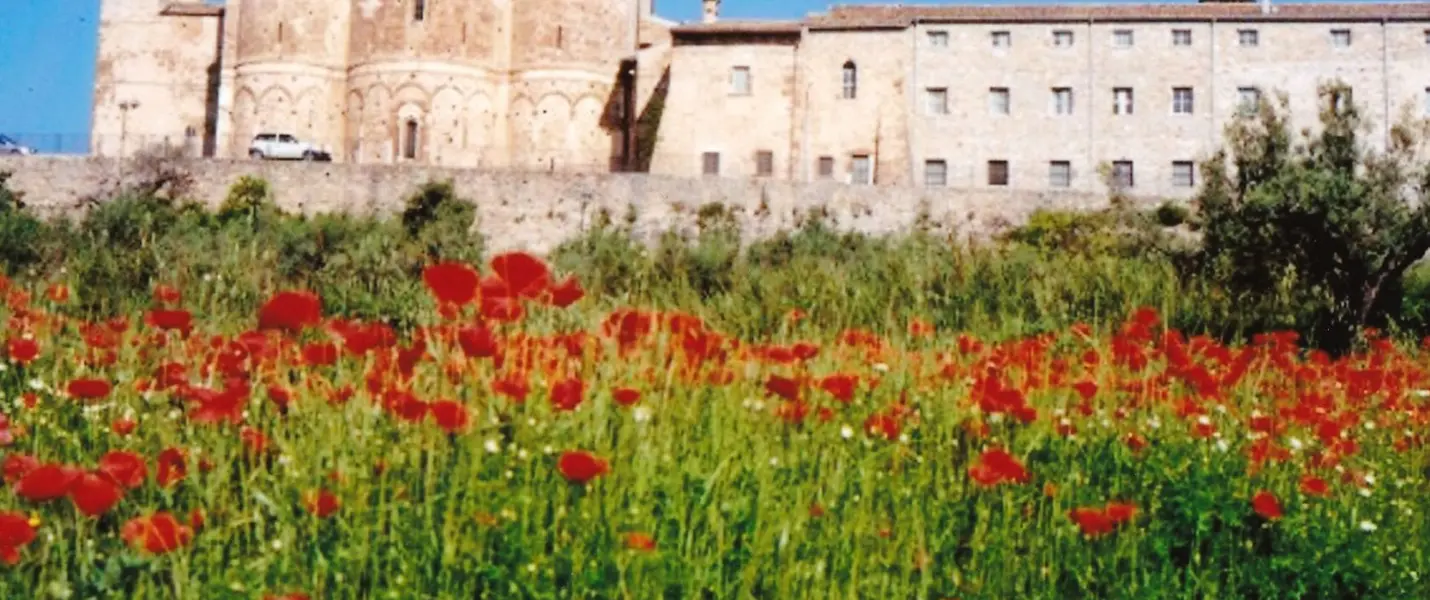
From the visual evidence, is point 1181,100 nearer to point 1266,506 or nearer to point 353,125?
point 353,125

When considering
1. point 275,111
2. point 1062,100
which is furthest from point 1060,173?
point 275,111

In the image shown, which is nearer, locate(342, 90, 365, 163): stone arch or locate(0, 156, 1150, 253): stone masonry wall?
locate(0, 156, 1150, 253): stone masonry wall

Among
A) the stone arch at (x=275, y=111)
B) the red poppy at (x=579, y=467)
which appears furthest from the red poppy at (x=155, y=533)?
the stone arch at (x=275, y=111)

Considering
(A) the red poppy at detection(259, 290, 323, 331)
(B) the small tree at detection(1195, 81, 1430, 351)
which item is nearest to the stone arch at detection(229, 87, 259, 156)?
(B) the small tree at detection(1195, 81, 1430, 351)

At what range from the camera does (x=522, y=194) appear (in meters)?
31.2

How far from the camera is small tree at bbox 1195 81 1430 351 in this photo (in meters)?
14.9

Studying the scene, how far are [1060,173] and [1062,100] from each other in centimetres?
227

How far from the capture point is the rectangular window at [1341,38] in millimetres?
36844

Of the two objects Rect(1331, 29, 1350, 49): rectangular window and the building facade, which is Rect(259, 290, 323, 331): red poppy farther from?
Rect(1331, 29, 1350, 49): rectangular window

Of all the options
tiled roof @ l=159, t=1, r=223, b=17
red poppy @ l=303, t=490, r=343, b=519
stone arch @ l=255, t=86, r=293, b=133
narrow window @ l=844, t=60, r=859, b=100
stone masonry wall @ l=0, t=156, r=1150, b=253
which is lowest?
red poppy @ l=303, t=490, r=343, b=519

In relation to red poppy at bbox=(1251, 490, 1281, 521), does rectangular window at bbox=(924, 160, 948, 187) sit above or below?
above

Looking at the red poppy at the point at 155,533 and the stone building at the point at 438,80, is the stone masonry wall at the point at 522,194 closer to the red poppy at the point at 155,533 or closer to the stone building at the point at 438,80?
the stone building at the point at 438,80

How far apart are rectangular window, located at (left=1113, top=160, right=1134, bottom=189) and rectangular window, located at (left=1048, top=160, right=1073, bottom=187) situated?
131 cm

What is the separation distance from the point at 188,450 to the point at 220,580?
86 centimetres
